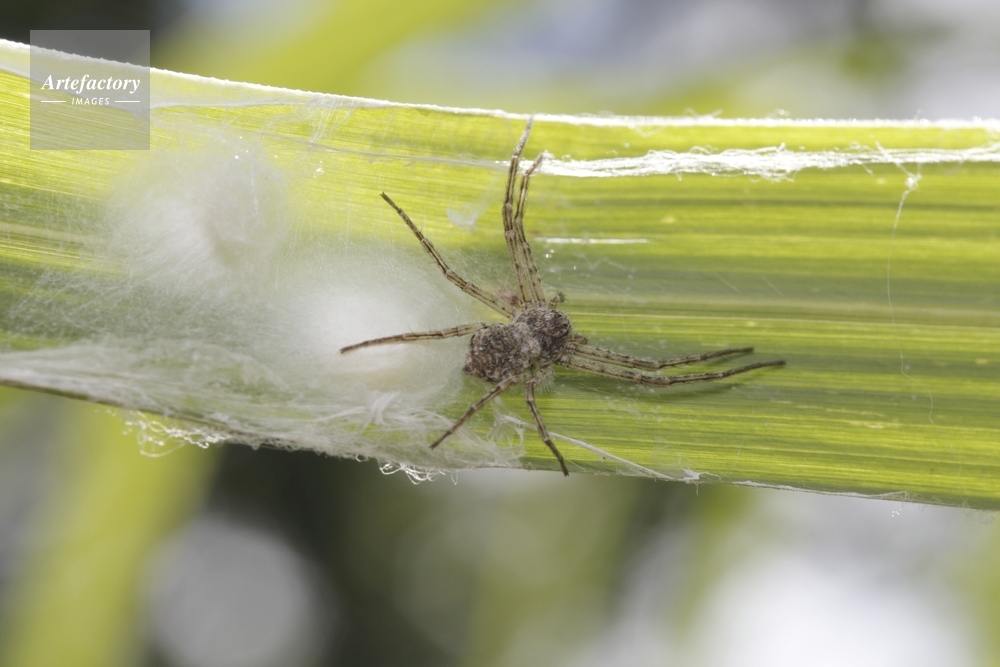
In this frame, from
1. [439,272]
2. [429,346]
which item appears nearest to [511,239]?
[439,272]

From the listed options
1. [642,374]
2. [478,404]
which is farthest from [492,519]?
[642,374]

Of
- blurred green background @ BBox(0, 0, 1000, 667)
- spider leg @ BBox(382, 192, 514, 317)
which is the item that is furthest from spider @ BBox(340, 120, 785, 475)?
blurred green background @ BBox(0, 0, 1000, 667)

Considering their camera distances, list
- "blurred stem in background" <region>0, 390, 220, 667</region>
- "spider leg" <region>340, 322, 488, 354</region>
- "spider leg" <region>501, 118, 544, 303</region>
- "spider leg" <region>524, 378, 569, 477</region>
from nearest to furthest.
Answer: "spider leg" <region>524, 378, 569, 477</region>, "spider leg" <region>501, 118, 544, 303</region>, "spider leg" <region>340, 322, 488, 354</region>, "blurred stem in background" <region>0, 390, 220, 667</region>

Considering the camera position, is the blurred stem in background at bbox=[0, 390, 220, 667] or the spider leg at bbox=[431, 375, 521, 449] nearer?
the spider leg at bbox=[431, 375, 521, 449]

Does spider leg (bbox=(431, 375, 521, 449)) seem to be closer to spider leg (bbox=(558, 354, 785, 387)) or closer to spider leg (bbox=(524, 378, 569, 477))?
spider leg (bbox=(524, 378, 569, 477))

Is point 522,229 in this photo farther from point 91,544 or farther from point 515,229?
point 91,544


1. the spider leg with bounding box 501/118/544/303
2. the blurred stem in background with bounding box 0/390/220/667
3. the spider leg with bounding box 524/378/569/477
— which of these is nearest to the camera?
the spider leg with bounding box 524/378/569/477

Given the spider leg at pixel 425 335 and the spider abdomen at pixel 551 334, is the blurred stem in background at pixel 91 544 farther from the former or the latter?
the spider abdomen at pixel 551 334

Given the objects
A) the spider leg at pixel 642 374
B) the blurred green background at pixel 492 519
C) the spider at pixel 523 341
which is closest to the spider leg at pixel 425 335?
the spider at pixel 523 341

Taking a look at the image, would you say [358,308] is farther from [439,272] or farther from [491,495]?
[491,495]
